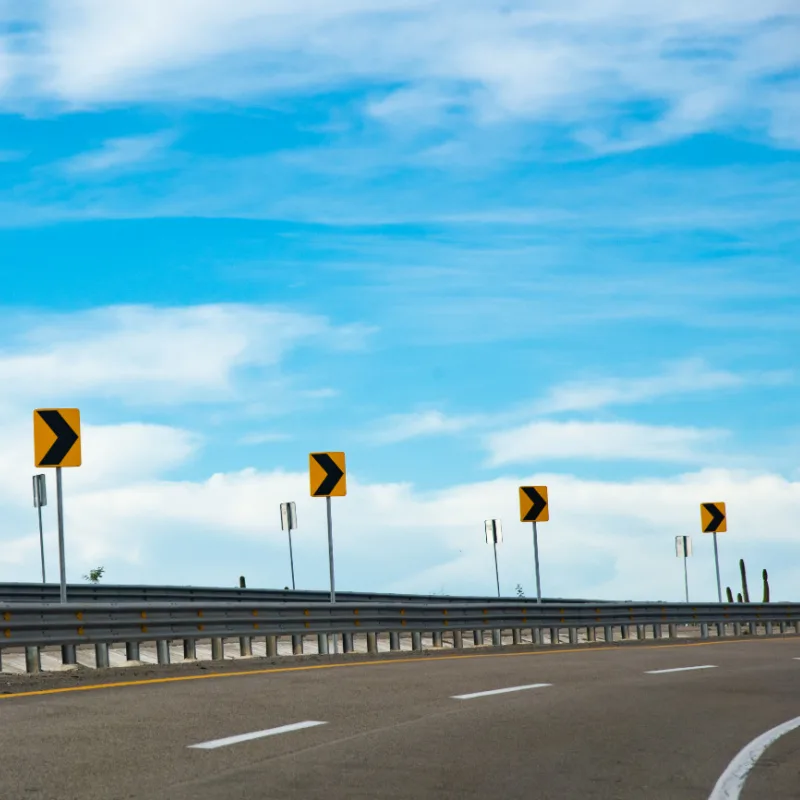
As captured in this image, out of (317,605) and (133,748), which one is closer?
(133,748)

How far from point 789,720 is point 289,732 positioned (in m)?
4.47

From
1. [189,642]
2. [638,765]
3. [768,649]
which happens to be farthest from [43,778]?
[768,649]

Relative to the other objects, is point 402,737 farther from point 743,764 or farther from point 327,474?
point 327,474

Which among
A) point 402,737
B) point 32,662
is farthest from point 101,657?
point 402,737

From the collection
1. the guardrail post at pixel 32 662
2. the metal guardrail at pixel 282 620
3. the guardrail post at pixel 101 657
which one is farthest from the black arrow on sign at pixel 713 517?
the guardrail post at pixel 32 662

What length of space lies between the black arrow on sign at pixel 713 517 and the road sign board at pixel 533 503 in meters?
7.59

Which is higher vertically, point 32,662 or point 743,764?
point 32,662

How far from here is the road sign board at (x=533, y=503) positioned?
2770 centimetres

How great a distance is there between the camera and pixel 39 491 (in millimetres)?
34406

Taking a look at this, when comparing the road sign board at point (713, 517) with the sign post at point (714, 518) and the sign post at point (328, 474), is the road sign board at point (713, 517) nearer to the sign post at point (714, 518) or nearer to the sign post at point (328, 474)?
the sign post at point (714, 518)

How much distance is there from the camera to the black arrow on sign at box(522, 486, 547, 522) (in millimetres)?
27703

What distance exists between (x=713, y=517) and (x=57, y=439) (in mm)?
20158

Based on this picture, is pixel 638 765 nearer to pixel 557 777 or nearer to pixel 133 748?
pixel 557 777

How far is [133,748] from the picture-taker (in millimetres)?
9031
